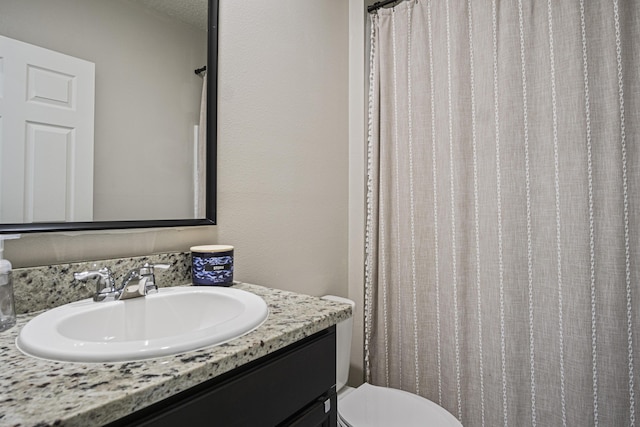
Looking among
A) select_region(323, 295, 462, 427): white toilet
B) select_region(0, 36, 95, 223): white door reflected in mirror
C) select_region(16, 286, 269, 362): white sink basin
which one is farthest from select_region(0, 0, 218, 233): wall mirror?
select_region(323, 295, 462, 427): white toilet

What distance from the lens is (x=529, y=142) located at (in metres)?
1.28

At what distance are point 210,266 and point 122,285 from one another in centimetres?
22

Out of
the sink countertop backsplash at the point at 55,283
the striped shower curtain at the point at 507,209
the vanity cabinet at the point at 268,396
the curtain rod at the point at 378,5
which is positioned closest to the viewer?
the vanity cabinet at the point at 268,396

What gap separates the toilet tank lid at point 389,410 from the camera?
1.15m

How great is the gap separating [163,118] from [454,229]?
1.20m

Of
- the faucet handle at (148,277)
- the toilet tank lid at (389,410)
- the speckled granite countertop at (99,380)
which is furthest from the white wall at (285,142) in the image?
the speckled granite countertop at (99,380)

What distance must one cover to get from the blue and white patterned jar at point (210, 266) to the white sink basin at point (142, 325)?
43mm

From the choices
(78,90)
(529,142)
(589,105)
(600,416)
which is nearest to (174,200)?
(78,90)

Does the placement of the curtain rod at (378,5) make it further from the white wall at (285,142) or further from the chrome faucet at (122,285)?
the chrome faucet at (122,285)

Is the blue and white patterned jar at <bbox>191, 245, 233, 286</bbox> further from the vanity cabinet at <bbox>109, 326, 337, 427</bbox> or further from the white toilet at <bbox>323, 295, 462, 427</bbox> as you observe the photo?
the white toilet at <bbox>323, 295, 462, 427</bbox>

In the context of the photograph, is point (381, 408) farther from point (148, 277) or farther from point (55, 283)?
point (55, 283)

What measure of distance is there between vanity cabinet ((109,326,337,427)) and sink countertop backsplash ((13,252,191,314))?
0.49 metres

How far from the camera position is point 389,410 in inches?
48.8

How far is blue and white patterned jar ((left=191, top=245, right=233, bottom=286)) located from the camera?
0.96m
